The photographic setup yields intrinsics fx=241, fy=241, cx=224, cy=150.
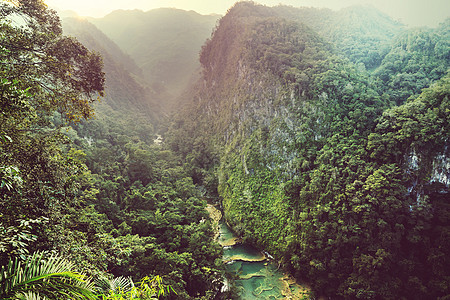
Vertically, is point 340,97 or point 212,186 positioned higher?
point 340,97

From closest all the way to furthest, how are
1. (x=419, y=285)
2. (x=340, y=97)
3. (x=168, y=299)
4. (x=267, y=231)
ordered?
1. (x=168, y=299)
2. (x=419, y=285)
3. (x=267, y=231)
4. (x=340, y=97)

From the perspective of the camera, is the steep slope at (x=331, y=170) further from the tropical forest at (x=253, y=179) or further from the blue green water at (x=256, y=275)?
the blue green water at (x=256, y=275)

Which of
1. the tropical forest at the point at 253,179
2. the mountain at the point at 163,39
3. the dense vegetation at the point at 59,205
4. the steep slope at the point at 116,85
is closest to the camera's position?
the dense vegetation at the point at 59,205

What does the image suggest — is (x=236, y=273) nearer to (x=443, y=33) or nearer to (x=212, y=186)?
(x=212, y=186)

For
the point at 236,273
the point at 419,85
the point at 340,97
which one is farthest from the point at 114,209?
the point at 419,85

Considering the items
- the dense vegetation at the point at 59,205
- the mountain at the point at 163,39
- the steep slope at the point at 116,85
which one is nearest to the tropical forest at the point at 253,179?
the dense vegetation at the point at 59,205

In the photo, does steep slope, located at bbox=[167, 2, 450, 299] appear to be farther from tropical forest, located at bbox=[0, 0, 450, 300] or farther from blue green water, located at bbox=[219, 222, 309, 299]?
blue green water, located at bbox=[219, 222, 309, 299]

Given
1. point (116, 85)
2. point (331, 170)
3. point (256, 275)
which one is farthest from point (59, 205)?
point (116, 85)
